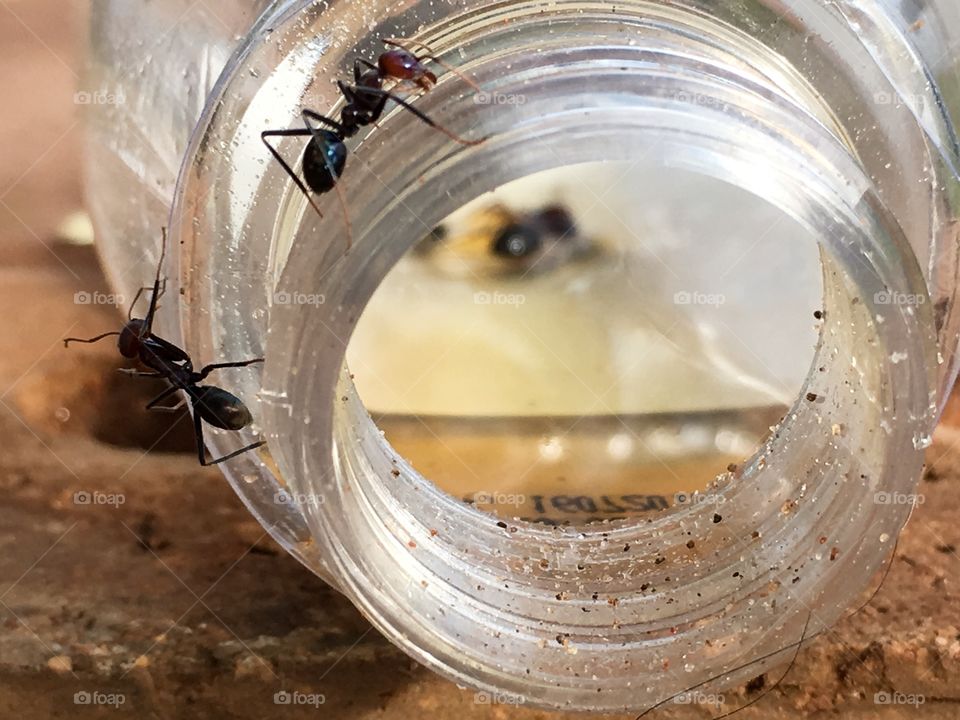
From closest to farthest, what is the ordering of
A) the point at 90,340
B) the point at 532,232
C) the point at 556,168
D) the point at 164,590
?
the point at 556,168 → the point at 164,590 → the point at 90,340 → the point at 532,232

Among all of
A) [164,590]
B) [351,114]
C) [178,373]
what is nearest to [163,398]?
[178,373]

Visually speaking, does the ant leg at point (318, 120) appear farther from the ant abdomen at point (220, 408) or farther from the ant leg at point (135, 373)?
the ant leg at point (135, 373)

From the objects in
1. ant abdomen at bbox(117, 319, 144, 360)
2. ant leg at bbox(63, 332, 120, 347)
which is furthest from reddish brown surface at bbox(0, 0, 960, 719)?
ant abdomen at bbox(117, 319, 144, 360)

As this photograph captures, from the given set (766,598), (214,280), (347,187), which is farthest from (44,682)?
(766,598)

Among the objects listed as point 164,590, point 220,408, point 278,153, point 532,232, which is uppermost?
point 532,232

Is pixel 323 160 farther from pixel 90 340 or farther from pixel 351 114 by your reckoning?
pixel 90 340

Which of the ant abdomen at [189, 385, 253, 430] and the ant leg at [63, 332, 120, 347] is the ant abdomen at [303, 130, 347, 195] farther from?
the ant leg at [63, 332, 120, 347]
